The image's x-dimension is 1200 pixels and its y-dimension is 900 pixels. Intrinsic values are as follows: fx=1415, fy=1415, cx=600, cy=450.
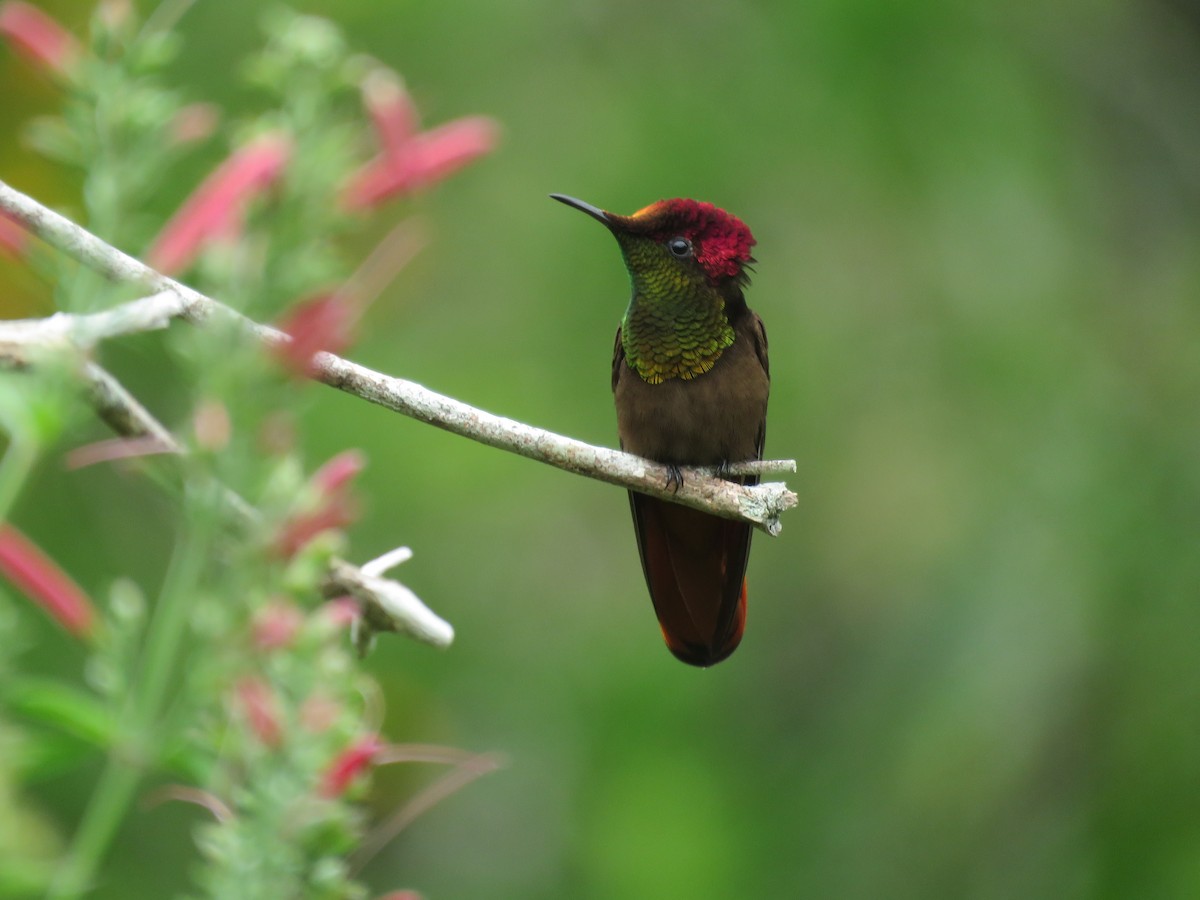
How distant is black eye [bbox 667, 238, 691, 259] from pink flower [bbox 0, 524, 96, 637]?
97.9 inches

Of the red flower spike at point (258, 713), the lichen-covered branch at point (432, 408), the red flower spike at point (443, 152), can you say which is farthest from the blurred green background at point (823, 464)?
the red flower spike at point (258, 713)

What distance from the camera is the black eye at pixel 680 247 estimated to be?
3830mm

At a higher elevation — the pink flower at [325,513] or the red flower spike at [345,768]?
the pink flower at [325,513]

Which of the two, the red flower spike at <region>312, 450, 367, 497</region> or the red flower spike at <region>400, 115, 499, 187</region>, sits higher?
the red flower spike at <region>400, 115, 499, 187</region>

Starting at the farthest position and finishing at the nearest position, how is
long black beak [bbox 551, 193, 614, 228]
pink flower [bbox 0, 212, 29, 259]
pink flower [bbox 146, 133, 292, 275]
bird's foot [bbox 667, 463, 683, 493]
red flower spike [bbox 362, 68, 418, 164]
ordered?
long black beak [bbox 551, 193, 614, 228]
bird's foot [bbox 667, 463, 683, 493]
red flower spike [bbox 362, 68, 418, 164]
pink flower [bbox 0, 212, 29, 259]
pink flower [bbox 146, 133, 292, 275]

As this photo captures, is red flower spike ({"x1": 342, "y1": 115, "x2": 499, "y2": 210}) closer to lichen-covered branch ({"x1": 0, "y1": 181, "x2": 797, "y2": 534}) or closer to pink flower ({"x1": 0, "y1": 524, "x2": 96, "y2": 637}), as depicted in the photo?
lichen-covered branch ({"x1": 0, "y1": 181, "x2": 797, "y2": 534})

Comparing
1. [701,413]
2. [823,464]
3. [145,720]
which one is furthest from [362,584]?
[823,464]

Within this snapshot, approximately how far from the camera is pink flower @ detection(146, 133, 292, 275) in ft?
4.65

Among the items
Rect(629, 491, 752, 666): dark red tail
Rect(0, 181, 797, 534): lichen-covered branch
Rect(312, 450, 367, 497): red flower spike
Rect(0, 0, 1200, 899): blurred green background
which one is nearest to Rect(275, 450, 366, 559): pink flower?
Rect(312, 450, 367, 497): red flower spike

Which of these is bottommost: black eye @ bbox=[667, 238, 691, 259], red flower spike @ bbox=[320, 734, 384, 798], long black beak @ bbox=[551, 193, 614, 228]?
red flower spike @ bbox=[320, 734, 384, 798]

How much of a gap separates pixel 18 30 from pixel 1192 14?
6.39 m

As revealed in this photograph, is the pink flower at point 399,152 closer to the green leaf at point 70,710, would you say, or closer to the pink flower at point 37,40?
the pink flower at point 37,40

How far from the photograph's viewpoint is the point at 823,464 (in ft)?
23.6

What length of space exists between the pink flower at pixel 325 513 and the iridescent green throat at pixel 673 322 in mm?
2223
